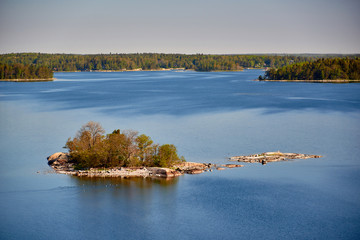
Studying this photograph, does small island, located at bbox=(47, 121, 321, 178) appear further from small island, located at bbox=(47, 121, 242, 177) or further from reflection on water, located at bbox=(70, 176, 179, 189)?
reflection on water, located at bbox=(70, 176, 179, 189)

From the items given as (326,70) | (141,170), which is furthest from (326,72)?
(141,170)

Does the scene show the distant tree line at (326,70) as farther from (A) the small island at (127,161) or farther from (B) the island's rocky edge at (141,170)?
(B) the island's rocky edge at (141,170)

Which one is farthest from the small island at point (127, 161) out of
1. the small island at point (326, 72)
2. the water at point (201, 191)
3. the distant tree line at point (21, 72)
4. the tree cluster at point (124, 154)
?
the distant tree line at point (21, 72)

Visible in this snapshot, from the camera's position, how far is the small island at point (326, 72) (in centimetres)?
13550

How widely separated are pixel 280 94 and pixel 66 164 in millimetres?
73326

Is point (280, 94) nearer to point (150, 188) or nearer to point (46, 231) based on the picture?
point (150, 188)

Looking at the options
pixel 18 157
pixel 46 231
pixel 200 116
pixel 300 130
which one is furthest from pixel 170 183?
pixel 200 116

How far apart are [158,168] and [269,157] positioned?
1027 centimetres

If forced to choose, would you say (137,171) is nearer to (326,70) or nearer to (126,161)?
(126,161)

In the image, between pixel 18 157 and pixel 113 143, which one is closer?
pixel 113 143

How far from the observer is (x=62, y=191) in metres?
30.0

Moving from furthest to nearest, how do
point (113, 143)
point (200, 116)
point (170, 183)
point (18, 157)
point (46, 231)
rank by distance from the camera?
point (200, 116) < point (18, 157) < point (113, 143) < point (170, 183) < point (46, 231)

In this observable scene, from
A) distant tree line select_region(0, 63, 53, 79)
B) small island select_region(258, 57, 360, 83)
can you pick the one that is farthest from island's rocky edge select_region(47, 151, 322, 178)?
distant tree line select_region(0, 63, 53, 79)

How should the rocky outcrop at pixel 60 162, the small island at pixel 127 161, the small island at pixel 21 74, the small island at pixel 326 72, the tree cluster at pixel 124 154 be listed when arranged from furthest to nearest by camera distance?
the small island at pixel 21 74 → the small island at pixel 326 72 → the rocky outcrop at pixel 60 162 → the tree cluster at pixel 124 154 → the small island at pixel 127 161
